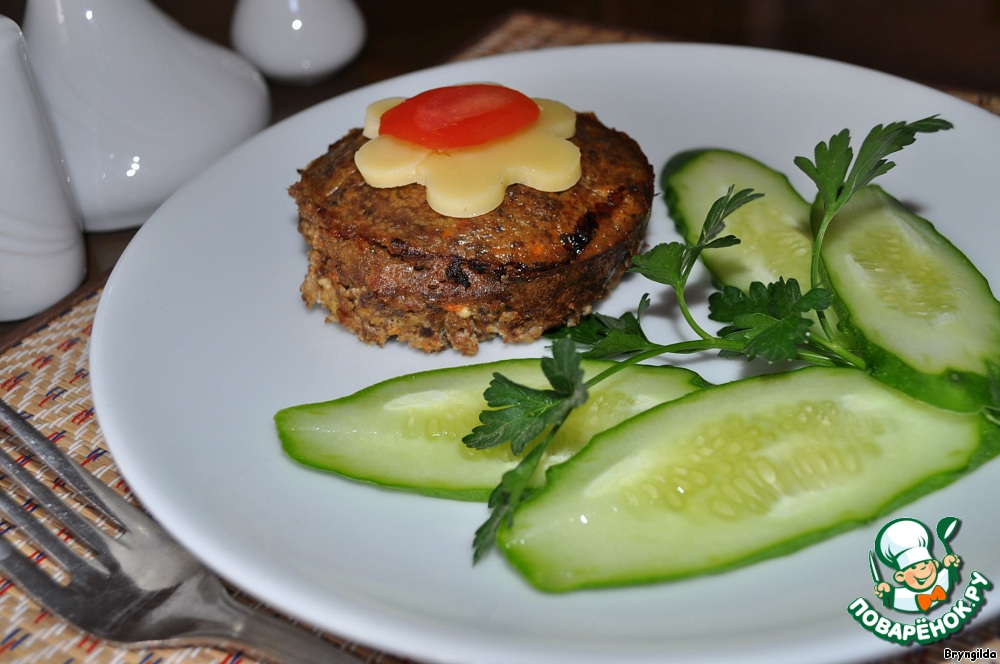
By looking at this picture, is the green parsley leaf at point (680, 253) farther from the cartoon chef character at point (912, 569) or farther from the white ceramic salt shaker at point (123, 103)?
the white ceramic salt shaker at point (123, 103)

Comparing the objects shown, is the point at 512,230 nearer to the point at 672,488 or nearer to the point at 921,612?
the point at 672,488

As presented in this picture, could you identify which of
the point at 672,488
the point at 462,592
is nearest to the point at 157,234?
the point at 462,592

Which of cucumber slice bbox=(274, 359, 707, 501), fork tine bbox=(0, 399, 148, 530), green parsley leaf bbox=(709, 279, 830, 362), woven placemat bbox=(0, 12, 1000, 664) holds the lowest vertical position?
woven placemat bbox=(0, 12, 1000, 664)

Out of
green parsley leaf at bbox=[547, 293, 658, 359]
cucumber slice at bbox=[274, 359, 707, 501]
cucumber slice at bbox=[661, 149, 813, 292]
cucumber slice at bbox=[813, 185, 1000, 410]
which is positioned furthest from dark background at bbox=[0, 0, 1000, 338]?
cucumber slice at bbox=[274, 359, 707, 501]

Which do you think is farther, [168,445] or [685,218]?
[685,218]

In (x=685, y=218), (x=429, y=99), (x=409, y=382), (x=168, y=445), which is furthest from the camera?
(x=685, y=218)

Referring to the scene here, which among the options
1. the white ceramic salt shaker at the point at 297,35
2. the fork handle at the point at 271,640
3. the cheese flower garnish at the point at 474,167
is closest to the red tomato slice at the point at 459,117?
the cheese flower garnish at the point at 474,167

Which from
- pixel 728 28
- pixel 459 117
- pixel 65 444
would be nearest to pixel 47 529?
pixel 65 444

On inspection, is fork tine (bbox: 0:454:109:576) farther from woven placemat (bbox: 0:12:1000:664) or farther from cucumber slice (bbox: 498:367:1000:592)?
cucumber slice (bbox: 498:367:1000:592)
